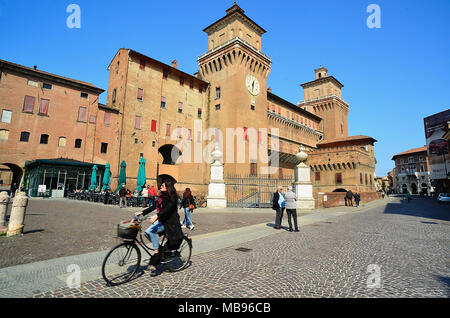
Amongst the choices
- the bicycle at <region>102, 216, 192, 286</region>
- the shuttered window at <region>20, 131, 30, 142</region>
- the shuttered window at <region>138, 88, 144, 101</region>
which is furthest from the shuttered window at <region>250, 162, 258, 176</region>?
the bicycle at <region>102, 216, 192, 286</region>

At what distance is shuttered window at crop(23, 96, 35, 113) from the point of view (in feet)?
81.9

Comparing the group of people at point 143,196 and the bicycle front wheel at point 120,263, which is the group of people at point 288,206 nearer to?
the bicycle front wheel at point 120,263

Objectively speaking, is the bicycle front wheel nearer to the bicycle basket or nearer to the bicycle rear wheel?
the bicycle basket

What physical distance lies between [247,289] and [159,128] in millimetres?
29351

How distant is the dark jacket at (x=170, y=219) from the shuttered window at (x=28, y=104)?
2934cm

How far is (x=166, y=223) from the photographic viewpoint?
4.09 m

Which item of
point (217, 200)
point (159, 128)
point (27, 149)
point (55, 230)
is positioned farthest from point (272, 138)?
point (55, 230)

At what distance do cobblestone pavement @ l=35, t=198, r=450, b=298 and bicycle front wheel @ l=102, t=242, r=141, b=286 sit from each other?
144 millimetres

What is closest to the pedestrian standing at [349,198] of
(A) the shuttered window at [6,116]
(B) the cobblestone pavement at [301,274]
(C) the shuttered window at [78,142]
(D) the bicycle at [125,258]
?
(B) the cobblestone pavement at [301,274]

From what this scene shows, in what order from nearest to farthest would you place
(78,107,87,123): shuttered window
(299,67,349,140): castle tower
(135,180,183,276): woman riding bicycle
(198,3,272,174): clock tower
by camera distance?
(135,180,183,276): woman riding bicycle → (78,107,87,123): shuttered window → (198,3,272,174): clock tower → (299,67,349,140): castle tower

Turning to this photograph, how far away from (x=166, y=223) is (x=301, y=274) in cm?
243

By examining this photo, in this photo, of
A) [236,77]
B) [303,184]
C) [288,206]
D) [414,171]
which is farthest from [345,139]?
[288,206]

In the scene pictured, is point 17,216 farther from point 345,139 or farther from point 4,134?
point 345,139
